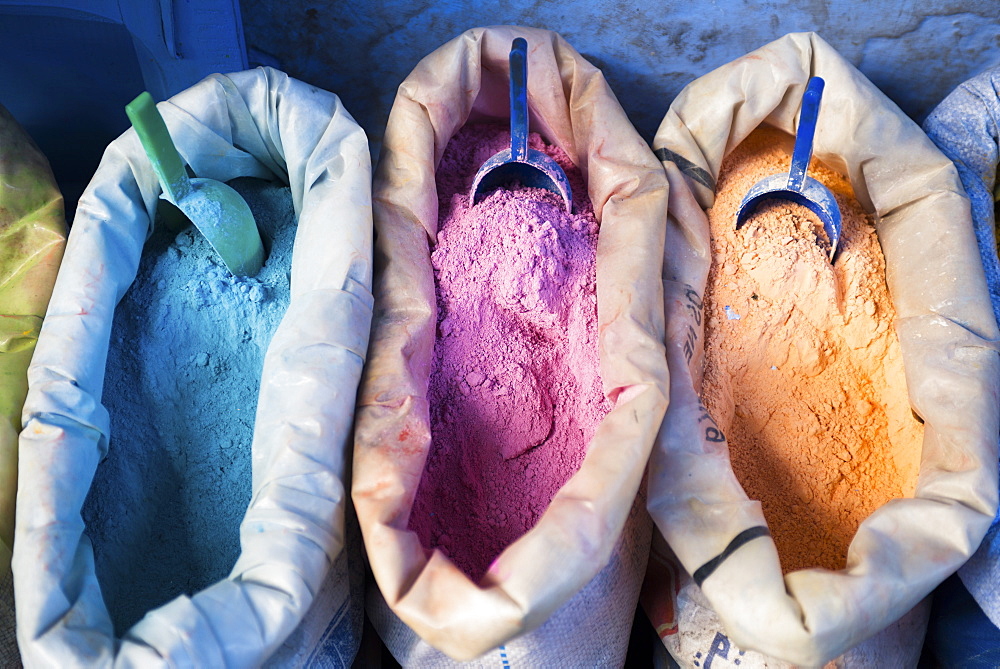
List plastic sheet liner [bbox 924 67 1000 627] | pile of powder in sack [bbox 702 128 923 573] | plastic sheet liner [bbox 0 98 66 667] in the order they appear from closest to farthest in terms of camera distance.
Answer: plastic sheet liner [bbox 0 98 66 667] → pile of powder in sack [bbox 702 128 923 573] → plastic sheet liner [bbox 924 67 1000 627]

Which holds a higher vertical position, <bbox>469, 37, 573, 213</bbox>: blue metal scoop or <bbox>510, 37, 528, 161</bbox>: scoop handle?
<bbox>510, 37, 528, 161</bbox>: scoop handle

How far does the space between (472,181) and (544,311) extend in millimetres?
230

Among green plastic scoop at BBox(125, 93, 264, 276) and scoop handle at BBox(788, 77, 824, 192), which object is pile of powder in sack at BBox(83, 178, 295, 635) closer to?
green plastic scoop at BBox(125, 93, 264, 276)

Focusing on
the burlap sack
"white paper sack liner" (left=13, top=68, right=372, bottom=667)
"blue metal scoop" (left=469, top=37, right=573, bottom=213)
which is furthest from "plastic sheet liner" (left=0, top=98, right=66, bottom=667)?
"blue metal scoop" (left=469, top=37, right=573, bottom=213)

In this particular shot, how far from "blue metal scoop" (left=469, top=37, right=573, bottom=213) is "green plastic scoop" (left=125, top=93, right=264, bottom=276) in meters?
0.27

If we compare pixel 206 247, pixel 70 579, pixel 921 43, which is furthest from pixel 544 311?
pixel 921 43

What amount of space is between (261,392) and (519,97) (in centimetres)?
42

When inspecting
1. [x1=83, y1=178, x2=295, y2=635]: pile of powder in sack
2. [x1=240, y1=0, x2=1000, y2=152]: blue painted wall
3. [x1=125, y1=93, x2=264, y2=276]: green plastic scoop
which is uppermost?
[x1=240, y1=0, x2=1000, y2=152]: blue painted wall

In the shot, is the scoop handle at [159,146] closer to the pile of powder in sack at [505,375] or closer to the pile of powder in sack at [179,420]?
the pile of powder in sack at [179,420]

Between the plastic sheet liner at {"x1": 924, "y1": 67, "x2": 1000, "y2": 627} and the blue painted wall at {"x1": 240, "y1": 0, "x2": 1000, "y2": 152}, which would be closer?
the plastic sheet liner at {"x1": 924, "y1": 67, "x2": 1000, "y2": 627}

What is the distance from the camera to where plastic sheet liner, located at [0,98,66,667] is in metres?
0.76

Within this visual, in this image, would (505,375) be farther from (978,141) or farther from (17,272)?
(978,141)

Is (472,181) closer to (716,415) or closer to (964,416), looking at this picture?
(716,415)

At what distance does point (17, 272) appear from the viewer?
0.92m
